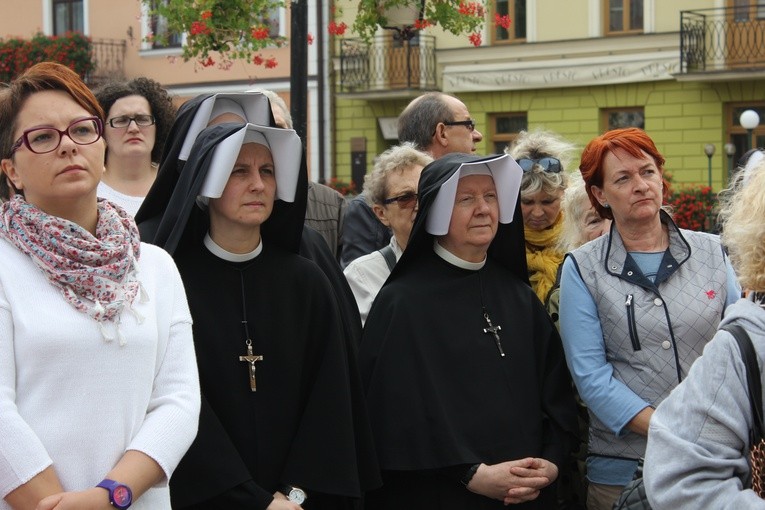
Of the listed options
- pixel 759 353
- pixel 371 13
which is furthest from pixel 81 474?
pixel 371 13

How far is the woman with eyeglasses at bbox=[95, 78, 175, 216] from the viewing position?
558 cm

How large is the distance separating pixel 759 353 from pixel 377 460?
5.89ft

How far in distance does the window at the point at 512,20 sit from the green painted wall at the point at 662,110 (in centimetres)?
119

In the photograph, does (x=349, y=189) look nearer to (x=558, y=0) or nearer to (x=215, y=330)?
(x=558, y=0)

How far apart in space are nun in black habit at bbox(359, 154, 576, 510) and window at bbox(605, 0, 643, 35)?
2061 cm

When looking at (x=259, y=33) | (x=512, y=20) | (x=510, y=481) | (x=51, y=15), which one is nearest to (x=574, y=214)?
(x=510, y=481)

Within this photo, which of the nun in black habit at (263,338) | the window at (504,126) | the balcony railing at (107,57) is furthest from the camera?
the balcony railing at (107,57)

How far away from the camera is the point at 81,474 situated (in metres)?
3.18

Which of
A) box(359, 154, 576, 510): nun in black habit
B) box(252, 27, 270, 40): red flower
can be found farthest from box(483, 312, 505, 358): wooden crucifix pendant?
box(252, 27, 270, 40): red flower

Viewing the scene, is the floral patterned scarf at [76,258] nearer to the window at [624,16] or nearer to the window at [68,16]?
the window at [624,16]

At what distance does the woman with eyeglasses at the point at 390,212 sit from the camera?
17.2 feet

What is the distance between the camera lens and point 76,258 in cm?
324

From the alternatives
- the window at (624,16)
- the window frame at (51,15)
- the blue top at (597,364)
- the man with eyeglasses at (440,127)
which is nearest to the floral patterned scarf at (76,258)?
the blue top at (597,364)

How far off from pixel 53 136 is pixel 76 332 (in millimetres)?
595
